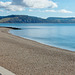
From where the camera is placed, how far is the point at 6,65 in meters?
10.4

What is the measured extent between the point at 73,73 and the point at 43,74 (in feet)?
6.62

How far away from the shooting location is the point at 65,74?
9.23 metres

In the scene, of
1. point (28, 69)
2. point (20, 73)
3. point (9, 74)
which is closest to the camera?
point (9, 74)

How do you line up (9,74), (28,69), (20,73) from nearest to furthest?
1. (9,74)
2. (20,73)
3. (28,69)

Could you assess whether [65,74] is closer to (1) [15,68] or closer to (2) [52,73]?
(2) [52,73]

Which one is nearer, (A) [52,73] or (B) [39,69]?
(A) [52,73]

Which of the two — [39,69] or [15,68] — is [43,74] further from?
[15,68]

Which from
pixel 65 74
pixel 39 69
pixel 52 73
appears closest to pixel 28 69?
pixel 39 69

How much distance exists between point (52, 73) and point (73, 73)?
140cm

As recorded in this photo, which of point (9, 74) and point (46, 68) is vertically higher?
point (9, 74)

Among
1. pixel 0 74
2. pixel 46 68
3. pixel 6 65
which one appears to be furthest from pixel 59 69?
pixel 0 74

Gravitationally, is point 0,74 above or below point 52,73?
above

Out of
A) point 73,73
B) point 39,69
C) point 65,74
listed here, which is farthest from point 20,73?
point 73,73

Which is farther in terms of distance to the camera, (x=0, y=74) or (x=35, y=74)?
(x=35, y=74)
